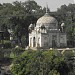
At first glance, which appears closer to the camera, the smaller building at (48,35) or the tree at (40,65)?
the tree at (40,65)

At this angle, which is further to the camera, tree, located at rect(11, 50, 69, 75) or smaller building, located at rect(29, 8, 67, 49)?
smaller building, located at rect(29, 8, 67, 49)

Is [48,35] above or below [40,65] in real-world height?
above

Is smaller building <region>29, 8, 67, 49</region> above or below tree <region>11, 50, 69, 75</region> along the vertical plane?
above

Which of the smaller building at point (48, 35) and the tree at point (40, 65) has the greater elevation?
the smaller building at point (48, 35)

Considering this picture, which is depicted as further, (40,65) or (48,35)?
(48,35)

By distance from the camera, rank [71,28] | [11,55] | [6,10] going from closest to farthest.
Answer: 1. [11,55]
2. [71,28]
3. [6,10]

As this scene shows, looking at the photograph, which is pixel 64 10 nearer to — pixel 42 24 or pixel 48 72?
pixel 42 24

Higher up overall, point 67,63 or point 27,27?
point 27,27

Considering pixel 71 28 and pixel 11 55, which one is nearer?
pixel 11 55

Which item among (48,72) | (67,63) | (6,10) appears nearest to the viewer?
(48,72)

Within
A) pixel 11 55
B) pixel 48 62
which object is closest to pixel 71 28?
pixel 11 55
